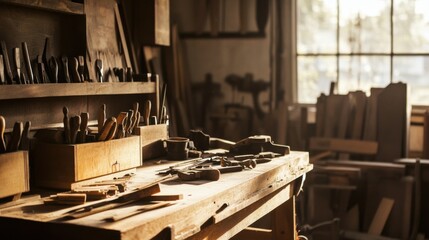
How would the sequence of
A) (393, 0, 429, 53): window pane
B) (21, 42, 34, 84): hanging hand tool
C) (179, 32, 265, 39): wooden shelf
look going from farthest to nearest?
1. (179, 32, 265, 39): wooden shelf
2. (393, 0, 429, 53): window pane
3. (21, 42, 34, 84): hanging hand tool

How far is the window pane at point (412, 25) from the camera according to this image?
531 cm

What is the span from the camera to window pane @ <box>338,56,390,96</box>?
5426 mm

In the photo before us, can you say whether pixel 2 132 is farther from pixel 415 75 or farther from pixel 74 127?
pixel 415 75

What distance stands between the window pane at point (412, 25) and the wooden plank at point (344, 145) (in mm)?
963

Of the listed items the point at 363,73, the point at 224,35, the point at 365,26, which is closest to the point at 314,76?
the point at 363,73

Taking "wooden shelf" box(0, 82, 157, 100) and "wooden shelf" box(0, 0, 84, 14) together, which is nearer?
"wooden shelf" box(0, 82, 157, 100)

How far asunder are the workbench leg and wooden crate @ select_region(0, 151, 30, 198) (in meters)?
1.78

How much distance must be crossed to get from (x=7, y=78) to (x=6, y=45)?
277mm

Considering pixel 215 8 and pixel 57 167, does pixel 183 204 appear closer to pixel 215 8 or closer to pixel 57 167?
pixel 57 167

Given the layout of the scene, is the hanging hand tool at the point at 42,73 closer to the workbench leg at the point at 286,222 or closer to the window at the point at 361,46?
the workbench leg at the point at 286,222

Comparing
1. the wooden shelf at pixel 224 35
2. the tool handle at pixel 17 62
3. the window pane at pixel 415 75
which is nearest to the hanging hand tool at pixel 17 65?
the tool handle at pixel 17 62

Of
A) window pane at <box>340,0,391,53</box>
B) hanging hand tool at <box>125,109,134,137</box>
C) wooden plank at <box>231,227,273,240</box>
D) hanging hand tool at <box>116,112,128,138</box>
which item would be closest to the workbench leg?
wooden plank at <box>231,227,273,240</box>

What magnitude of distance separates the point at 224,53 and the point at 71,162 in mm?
3634

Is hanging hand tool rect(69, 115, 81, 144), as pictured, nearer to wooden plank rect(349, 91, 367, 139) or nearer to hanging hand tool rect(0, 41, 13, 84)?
hanging hand tool rect(0, 41, 13, 84)
